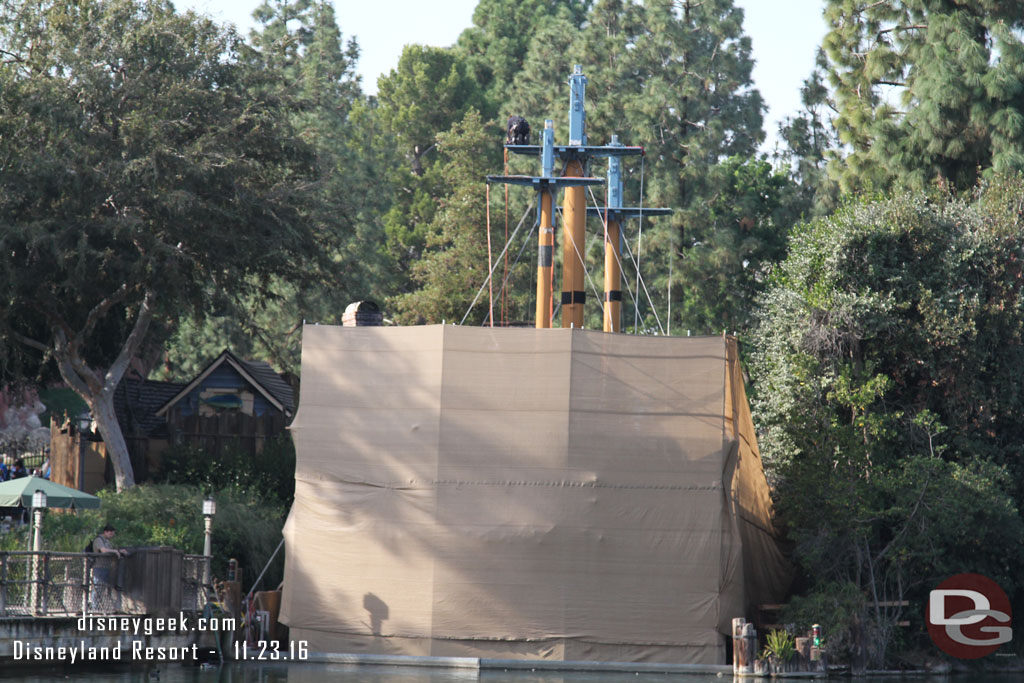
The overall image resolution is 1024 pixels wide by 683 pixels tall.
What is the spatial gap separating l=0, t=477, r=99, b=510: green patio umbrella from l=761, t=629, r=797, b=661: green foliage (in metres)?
11.7

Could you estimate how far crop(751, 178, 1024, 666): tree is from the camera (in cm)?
2386

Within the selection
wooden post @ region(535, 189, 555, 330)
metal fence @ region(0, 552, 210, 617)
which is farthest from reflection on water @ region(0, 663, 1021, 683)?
wooden post @ region(535, 189, 555, 330)

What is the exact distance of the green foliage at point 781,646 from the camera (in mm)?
21422

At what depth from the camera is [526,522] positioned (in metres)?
21.8

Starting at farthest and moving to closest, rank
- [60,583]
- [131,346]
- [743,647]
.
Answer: [131,346] < [743,647] < [60,583]

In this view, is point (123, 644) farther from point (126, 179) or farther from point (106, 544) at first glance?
point (126, 179)

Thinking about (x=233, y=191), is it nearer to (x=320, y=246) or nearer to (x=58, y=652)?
(x=320, y=246)

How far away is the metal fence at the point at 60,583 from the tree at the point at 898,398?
38.5 feet

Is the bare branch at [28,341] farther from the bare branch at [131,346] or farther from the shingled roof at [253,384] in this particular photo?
the shingled roof at [253,384]

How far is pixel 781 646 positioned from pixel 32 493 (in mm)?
12685

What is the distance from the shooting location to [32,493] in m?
22.9

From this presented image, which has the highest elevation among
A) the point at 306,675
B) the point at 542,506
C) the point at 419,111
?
the point at 419,111

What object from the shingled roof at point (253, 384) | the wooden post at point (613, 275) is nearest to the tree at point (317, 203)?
the shingled roof at point (253, 384)

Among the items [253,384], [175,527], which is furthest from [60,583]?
[253,384]
